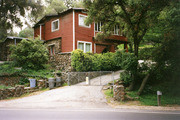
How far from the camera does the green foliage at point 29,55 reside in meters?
17.1

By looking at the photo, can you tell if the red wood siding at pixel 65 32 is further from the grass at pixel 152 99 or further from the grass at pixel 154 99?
the grass at pixel 154 99

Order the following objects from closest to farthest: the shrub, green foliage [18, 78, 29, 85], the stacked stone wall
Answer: the stacked stone wall
green foliage [18, 78, 29, 85]
the shrub

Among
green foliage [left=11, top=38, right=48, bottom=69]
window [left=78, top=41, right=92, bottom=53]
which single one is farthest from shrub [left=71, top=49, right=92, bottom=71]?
green foliage [left=11, top=38, right=48, bottom=69]

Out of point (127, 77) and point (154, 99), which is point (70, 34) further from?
point (154, 99)

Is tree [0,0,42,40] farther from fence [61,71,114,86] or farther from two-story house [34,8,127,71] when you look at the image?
fence [61,71,114,86]

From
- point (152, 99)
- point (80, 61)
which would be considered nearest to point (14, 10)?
point (80, 61)

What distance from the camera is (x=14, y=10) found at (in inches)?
735

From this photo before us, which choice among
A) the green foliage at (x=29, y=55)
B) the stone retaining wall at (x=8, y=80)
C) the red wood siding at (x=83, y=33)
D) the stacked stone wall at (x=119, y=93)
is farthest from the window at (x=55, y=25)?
the stacked stone wall at (x=119, y=93)

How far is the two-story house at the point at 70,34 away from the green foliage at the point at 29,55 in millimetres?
2419

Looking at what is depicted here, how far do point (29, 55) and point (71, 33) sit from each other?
19.9ft

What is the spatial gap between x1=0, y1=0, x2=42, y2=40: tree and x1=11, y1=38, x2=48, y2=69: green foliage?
401cm

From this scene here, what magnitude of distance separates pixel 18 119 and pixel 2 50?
2297 cm

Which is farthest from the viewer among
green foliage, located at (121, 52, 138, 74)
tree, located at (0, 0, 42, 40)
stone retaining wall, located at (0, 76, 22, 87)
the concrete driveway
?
tree, located at (0, 0, 42, 40)

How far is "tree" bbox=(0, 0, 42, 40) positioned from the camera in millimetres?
17938
